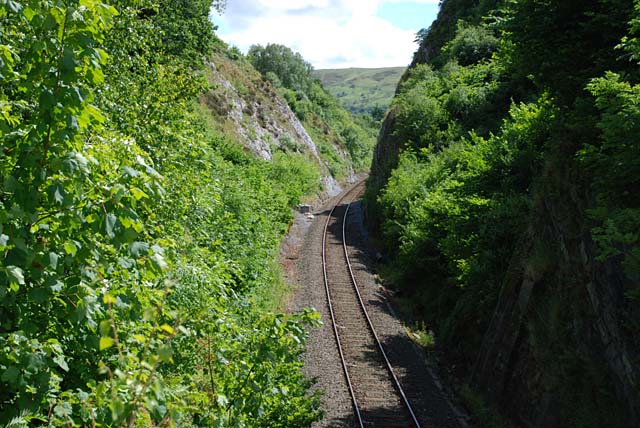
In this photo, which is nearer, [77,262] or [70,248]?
[70,248]

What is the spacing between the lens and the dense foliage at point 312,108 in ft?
231

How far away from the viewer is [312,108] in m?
79.4

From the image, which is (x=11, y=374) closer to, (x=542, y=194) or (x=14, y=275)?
(x=14, y=275)

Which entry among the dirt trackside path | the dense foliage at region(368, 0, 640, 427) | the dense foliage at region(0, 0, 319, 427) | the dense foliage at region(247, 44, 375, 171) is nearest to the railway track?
the dirt trackside path

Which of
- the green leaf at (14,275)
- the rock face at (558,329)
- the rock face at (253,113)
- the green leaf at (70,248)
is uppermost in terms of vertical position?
the rock face at (253,113)

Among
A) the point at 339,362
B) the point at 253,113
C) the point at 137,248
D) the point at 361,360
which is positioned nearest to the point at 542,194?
the point at 361,360

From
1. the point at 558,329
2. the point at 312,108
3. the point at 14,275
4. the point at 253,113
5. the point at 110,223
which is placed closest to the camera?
the point at 14,275

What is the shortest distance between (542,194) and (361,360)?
688 cm

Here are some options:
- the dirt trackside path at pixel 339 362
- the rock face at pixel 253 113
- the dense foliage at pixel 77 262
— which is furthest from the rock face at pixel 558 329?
the rock face at pixel 253 113

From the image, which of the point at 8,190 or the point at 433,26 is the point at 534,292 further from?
the point at 433,26

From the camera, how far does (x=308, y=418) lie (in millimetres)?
7352

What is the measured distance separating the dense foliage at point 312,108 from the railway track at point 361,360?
4334cm

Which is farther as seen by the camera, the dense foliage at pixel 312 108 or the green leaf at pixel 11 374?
the dense foliage at pixel 312 108

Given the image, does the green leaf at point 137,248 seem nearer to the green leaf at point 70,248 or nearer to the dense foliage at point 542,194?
the green leaf at point 70,248
